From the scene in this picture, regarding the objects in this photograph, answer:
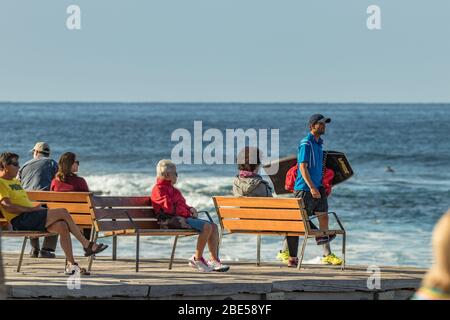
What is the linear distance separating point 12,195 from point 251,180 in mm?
2207

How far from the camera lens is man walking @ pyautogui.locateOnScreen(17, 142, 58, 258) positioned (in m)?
12.2

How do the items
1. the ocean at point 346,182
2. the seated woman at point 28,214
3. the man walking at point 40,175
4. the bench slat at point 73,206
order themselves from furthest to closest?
the ocean at point 346,182, the man walking at point 40,175, the bench slat at point 73,206, the seated woman at point 28,214

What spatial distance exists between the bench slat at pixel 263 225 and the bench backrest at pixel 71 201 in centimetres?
123

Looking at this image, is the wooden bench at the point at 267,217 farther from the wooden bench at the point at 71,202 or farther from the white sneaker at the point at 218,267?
the wooden bench at the point at 71,202

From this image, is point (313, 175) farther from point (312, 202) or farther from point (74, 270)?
point (74, 270)

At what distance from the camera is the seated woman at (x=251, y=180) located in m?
11.1

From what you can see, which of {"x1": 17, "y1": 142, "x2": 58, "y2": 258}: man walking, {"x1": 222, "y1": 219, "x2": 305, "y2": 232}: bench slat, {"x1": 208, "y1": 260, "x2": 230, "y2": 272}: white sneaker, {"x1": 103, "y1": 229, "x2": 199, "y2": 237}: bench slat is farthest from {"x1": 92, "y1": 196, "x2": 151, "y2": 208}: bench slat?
{"x1": 17, "y1": 142, "x2": 58, "y2": 258}: man walking

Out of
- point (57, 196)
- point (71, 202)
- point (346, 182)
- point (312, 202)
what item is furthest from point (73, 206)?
point (346, 182)

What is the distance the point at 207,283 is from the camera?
9508 millimetres

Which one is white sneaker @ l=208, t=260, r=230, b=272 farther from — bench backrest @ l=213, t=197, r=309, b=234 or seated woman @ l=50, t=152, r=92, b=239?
seated woman @ l=50, t=152, r=92, b=239

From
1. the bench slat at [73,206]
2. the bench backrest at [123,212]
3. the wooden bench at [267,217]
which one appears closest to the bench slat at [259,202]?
the wooden bench at [267,217]

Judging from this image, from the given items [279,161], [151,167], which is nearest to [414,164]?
[151,167]

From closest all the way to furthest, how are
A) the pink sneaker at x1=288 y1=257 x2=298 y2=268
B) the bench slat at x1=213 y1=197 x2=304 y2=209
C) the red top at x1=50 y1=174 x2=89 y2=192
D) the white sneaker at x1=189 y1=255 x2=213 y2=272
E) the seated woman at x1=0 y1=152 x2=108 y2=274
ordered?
the seated woman at x1=0 y1=152 x2=108 y2=274
the white sneaker at x1=189 y1=255 x2=213 y2=272
the bench slat at x1=213 y1=197 x2=304 y2=209
the pink sneaker at x1=288 y1=257 x2=298 y2=268
the red top at x1=50 y1=174 x2=89 y2=192

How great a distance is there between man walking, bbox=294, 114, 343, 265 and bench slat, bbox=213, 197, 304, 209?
42 centimetres
